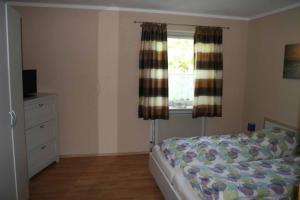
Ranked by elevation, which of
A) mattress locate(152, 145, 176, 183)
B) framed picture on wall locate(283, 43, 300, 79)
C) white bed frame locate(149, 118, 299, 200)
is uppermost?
framed picture on wall locate(283, 43, 300, 79)

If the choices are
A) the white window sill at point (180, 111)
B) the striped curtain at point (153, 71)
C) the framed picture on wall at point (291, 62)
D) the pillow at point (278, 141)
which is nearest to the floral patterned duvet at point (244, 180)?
the pillow at point (278, 141)

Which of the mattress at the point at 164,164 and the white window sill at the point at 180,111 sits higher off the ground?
the white window sill at the point at 180,111

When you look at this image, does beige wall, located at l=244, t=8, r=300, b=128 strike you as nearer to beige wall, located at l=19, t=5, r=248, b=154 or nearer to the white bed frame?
the white bed frame

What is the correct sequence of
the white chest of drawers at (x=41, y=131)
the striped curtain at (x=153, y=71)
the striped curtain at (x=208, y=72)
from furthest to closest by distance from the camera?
1. the striped curtain at (x=208, y=72)
2. the striped curtain at (x=153, y=71)
3. the white chest of drawers at (x=41, y=131)

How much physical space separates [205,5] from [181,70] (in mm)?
1148

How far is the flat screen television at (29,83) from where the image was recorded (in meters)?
3.33

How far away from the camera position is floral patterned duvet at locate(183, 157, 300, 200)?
2.01 metres

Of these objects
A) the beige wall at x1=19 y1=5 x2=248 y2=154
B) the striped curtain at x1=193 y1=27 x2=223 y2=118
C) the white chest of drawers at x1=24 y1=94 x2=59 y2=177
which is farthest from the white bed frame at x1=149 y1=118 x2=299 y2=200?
the white chest of drawers at x1=24 y1=94 x2=59 y2=177

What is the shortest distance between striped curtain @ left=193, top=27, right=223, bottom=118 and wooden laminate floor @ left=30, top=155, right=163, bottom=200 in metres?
1.39

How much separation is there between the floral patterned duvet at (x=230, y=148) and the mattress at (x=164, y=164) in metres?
0.05

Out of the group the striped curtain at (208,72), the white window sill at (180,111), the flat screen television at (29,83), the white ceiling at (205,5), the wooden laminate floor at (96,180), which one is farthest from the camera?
the white window sill at (180,111)

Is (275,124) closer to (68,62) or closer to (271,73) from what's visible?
(271,73)

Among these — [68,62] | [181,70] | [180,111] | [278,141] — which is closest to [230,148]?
[278,141]

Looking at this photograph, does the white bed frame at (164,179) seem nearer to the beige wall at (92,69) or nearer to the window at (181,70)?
the beige wall at (92,69)
